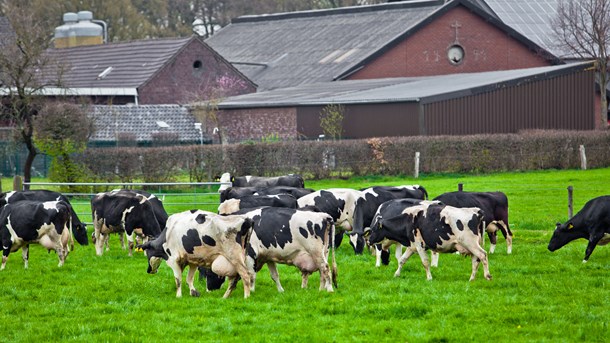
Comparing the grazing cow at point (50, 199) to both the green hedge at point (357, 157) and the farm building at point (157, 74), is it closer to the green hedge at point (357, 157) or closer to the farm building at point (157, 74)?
the green hedge at point (357, 157)

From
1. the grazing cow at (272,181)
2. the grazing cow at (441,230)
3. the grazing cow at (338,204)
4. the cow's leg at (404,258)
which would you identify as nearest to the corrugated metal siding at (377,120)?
the grazing cow at (272,181)

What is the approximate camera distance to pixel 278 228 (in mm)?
17375

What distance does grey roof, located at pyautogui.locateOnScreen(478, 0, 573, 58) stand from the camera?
72.8m

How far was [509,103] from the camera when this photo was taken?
1935 inches

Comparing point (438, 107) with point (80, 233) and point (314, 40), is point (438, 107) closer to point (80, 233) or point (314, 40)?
point (80, 233)

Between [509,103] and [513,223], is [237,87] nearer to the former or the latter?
[509,103]

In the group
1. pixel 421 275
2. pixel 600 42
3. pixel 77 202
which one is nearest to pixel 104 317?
pixel 421 275

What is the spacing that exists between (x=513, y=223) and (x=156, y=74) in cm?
3649

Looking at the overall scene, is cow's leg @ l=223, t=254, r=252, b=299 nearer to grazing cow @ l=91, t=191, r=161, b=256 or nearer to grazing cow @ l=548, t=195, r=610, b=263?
grazing cow @ l=91, t=191, r=161, b=256

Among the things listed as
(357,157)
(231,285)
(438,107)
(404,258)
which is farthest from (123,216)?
(438,107)

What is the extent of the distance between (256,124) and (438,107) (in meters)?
10.5

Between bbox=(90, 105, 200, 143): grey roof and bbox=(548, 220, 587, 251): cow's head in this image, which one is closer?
bbox=(548, 220, 587, 251): cow's head

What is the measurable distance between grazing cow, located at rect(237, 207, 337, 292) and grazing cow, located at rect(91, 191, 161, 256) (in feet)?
18.2

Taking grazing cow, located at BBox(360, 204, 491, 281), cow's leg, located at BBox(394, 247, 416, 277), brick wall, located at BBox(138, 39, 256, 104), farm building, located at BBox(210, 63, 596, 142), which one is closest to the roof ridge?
brick wall, located at BBox(138, 39, 256, 104)
